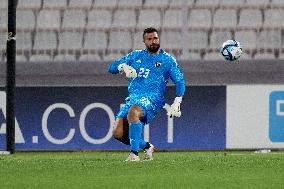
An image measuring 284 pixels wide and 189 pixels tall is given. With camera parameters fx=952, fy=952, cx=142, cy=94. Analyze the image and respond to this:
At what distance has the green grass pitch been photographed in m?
7.52

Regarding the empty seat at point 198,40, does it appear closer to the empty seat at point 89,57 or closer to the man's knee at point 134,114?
the empty seat at point 89,57

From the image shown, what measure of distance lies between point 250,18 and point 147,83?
638cm

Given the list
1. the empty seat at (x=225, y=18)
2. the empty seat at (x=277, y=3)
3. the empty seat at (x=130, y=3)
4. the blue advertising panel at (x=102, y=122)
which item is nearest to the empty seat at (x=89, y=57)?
the empty seat at (x=130, y=3)

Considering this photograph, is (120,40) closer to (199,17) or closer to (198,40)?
(198,40)

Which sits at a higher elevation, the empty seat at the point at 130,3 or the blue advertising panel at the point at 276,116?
the empty seat at the point at 130,3

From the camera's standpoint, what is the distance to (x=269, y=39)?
16.4 meters

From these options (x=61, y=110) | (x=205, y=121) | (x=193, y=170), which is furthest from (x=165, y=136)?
(x=193, y=170)

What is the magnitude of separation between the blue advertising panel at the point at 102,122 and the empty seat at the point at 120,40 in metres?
1.74

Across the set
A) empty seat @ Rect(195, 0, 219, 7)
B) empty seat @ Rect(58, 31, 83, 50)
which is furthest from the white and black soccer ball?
empty seat @ Rect(195, 0, 219, 7)

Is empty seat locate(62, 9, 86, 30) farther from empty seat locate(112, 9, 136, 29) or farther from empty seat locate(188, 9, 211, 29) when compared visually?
empty seat locate(188, 9, 211, 29)

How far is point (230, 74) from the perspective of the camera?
1486cm

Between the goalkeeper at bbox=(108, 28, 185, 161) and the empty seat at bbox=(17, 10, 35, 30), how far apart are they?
19.3 ft

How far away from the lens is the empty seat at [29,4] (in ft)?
57.6

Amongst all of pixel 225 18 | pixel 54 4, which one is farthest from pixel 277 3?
pixel 54 4
